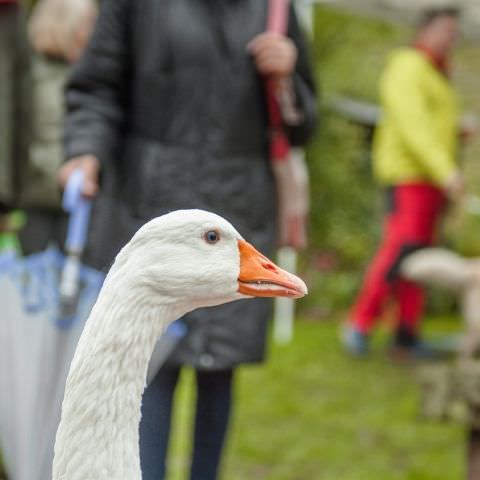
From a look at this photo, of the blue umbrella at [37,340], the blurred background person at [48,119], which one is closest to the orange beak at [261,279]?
the blue umbrella at [37,340]

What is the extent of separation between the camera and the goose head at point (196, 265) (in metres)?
2.13

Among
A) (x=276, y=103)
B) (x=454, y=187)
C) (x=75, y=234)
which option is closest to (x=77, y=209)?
(x=75, y=234)

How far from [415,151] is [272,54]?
335 cm

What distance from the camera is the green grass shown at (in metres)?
5.22

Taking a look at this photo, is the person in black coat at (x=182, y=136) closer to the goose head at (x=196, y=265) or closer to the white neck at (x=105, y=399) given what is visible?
the goose head at (x=196, y=265)

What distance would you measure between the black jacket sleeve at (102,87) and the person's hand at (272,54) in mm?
350

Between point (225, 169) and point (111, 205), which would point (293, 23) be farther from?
point (111, 205)

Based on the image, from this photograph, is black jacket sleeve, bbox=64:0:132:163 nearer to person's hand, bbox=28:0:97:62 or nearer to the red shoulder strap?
the red shoulder strap

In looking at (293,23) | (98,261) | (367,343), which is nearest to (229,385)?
(98,261)

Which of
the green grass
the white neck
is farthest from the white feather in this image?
the green grass

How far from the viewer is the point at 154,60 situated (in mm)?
3400

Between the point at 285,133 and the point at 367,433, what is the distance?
259 centimetres

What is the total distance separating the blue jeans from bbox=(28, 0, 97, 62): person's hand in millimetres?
1742

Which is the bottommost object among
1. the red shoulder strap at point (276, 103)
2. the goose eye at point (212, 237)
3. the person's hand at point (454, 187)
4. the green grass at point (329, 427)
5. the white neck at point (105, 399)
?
the green grass at point (329, 427)
